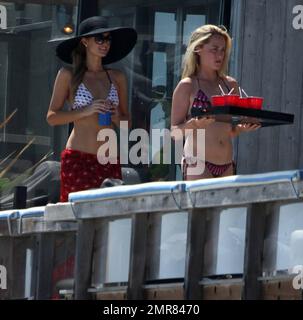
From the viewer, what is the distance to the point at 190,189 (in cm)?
639

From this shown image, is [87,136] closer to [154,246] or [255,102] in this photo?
[255,102]

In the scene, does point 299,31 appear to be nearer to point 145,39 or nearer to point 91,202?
point 145,39

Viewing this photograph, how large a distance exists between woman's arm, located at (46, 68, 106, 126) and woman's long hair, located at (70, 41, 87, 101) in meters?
0.04

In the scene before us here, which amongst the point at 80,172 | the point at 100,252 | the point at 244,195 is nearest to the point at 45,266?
the point at 100,252

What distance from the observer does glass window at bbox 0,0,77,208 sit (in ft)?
35.5

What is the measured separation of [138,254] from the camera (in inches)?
263

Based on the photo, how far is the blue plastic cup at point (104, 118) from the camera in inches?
331

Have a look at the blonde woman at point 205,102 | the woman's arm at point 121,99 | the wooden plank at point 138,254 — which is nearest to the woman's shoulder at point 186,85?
the blonde woman at point 205,102
